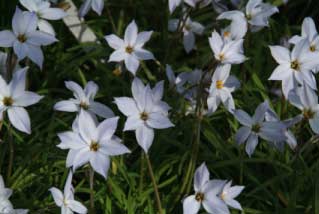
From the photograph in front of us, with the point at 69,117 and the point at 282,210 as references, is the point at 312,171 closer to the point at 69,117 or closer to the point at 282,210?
the point at 282,210

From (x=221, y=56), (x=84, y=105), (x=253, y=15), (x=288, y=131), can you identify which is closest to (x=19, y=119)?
(x=84, y=105)

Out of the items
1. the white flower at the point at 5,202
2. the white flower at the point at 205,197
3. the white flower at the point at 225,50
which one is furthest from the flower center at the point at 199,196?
the white flower at the point at 5,202

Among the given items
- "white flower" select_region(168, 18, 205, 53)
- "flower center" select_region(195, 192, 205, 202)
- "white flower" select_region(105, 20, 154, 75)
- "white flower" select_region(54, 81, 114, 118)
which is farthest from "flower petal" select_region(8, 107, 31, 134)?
"white flower" select_region(168, 18, 205, 53)

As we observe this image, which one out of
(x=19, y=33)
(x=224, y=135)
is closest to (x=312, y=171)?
(x=224, y=135)

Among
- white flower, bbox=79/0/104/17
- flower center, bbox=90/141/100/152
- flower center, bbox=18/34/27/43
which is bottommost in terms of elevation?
flower center, bbox=90/141/100/152

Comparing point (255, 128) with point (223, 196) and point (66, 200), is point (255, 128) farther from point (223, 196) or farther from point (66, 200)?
point (66, 200)

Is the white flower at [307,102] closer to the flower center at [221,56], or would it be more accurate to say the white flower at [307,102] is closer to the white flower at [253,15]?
the flower center at [221,56]

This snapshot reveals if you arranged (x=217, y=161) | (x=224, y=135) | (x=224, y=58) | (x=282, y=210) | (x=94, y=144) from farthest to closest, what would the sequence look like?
(x=224, y=135) < (x=217, y=161) < (x=282, y=210) < (x=224, y=58) < (x=94, y=144)

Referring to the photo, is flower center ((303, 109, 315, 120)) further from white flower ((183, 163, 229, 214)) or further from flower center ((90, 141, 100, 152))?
flower center ((90, 141, 100, 152))
